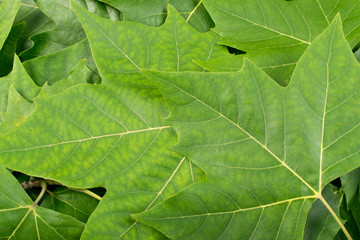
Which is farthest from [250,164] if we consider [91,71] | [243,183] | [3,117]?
[3,117]

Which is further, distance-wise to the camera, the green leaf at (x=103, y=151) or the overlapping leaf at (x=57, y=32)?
the overlapping leaf at (x=57, y=32)

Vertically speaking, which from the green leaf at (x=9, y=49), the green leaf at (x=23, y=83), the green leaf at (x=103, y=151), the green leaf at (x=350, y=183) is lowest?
the green leaf at (x=350, y=183)

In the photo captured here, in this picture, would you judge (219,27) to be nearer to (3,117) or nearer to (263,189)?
(263,189)

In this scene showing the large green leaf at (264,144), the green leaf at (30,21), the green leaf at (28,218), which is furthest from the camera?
the green leaf at (30,21)

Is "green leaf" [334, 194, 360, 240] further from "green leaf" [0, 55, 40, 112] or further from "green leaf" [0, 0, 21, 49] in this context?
"green leaf" [0, 0, 21, 49]

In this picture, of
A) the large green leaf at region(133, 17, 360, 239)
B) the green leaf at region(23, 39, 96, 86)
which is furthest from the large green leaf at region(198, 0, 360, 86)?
the green leaf at region(23, 39, 96, 86)

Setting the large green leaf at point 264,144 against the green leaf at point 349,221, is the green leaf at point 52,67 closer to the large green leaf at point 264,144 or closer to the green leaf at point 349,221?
the large green leaf at point 264,144

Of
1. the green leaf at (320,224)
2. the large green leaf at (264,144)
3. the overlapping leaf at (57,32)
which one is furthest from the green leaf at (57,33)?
the green leaf at (320,224)

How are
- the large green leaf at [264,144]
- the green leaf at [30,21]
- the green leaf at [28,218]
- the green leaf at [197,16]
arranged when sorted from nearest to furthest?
the large green leaf at [264,144], the green leaf at [28,218], the green leaf at [197,16], the green leaf at [30,21]
